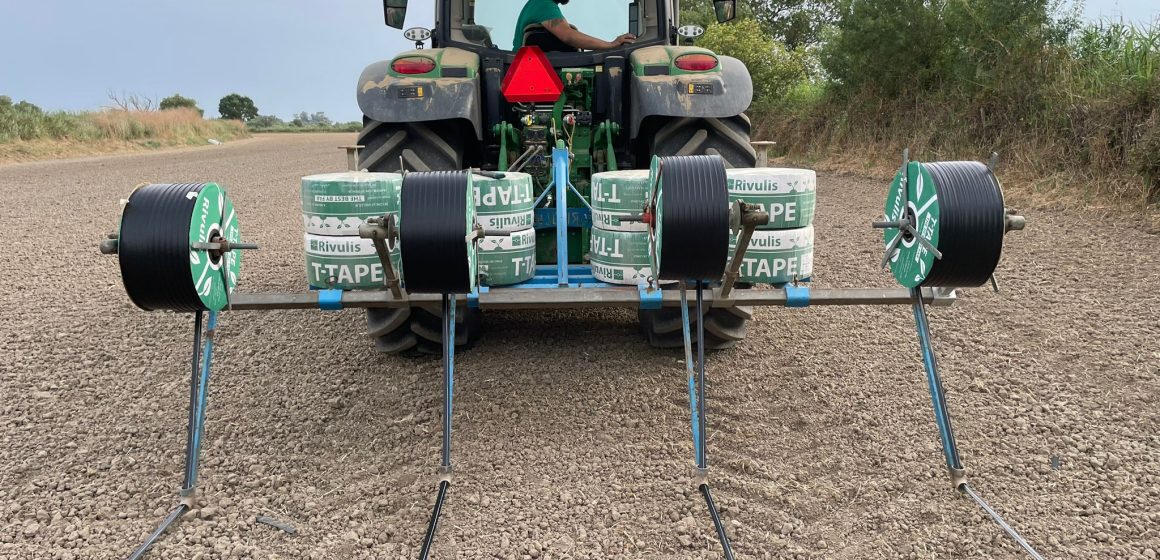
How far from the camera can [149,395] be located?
348cm

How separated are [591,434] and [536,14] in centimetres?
240

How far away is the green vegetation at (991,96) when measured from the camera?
7141mm

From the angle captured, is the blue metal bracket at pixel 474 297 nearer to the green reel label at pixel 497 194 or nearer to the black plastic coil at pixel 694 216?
the green reel label at pixel 497 194

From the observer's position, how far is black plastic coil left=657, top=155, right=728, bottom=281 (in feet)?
8.02

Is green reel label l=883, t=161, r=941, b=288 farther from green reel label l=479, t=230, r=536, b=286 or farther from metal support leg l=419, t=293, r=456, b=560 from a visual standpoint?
metal support leg l=419, t=293, r=456, b=560

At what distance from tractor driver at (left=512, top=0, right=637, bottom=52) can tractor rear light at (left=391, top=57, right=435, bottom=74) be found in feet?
2.48

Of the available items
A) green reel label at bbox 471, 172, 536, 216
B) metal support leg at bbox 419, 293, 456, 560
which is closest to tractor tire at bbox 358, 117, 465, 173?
green reel label at bbox 471, 172, 536, 216

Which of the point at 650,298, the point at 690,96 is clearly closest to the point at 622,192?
the point at 650,298

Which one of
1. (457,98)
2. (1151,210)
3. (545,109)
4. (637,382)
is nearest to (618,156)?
(545,109)

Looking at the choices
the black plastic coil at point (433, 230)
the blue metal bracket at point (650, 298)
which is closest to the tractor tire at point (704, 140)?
the blue metal bracket at point (650, 298)

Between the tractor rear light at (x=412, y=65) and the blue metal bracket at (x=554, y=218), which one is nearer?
the blue metal bracket at (x=554, y=218)

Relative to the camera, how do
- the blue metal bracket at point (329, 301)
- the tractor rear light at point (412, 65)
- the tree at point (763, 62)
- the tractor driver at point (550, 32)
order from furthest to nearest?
the tree at point (763, 62) → the tractor driver at point (550, 32) → the tractor rear light at point (412, 65) → the blue metal bracket at point (329, 301)

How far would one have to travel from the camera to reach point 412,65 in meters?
3.82

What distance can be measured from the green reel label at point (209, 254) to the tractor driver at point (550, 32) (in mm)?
2135
